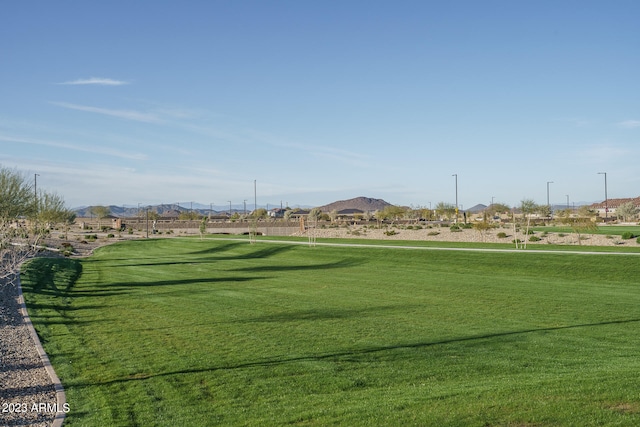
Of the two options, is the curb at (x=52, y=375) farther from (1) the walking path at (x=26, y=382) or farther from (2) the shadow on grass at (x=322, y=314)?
(2) the shadow on grass at (x=322, y=314)

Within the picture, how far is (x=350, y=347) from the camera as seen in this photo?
1172 cm

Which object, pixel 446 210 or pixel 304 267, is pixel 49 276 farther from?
pixel 446 210

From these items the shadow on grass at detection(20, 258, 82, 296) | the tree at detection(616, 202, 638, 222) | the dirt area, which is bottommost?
the shadow on grass at detection(20, 258, 82, 296)

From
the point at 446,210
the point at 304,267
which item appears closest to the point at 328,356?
the point at 304,267

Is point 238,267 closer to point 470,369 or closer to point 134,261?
point 134,261

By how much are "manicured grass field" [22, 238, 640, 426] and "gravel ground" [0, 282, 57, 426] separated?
0.36m

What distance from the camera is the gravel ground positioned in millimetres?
7668

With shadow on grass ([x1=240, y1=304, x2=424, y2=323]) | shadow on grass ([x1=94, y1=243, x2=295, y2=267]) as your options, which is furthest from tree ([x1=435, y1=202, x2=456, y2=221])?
shadow on grass ([x1=240, y1=304, x2=424, y2=323])

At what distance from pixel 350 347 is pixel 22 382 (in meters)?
6.12

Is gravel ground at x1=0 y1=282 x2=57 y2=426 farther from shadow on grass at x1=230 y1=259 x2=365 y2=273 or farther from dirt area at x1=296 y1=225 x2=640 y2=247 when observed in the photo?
dirt area at x1=296 y1=225 x2=640 y2=247

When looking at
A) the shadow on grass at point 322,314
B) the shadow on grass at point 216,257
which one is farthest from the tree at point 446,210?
the shadow on grass at point 322,314

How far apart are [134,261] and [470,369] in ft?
103

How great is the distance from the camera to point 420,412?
7285mm

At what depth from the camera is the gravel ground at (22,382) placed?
7.67 meters
